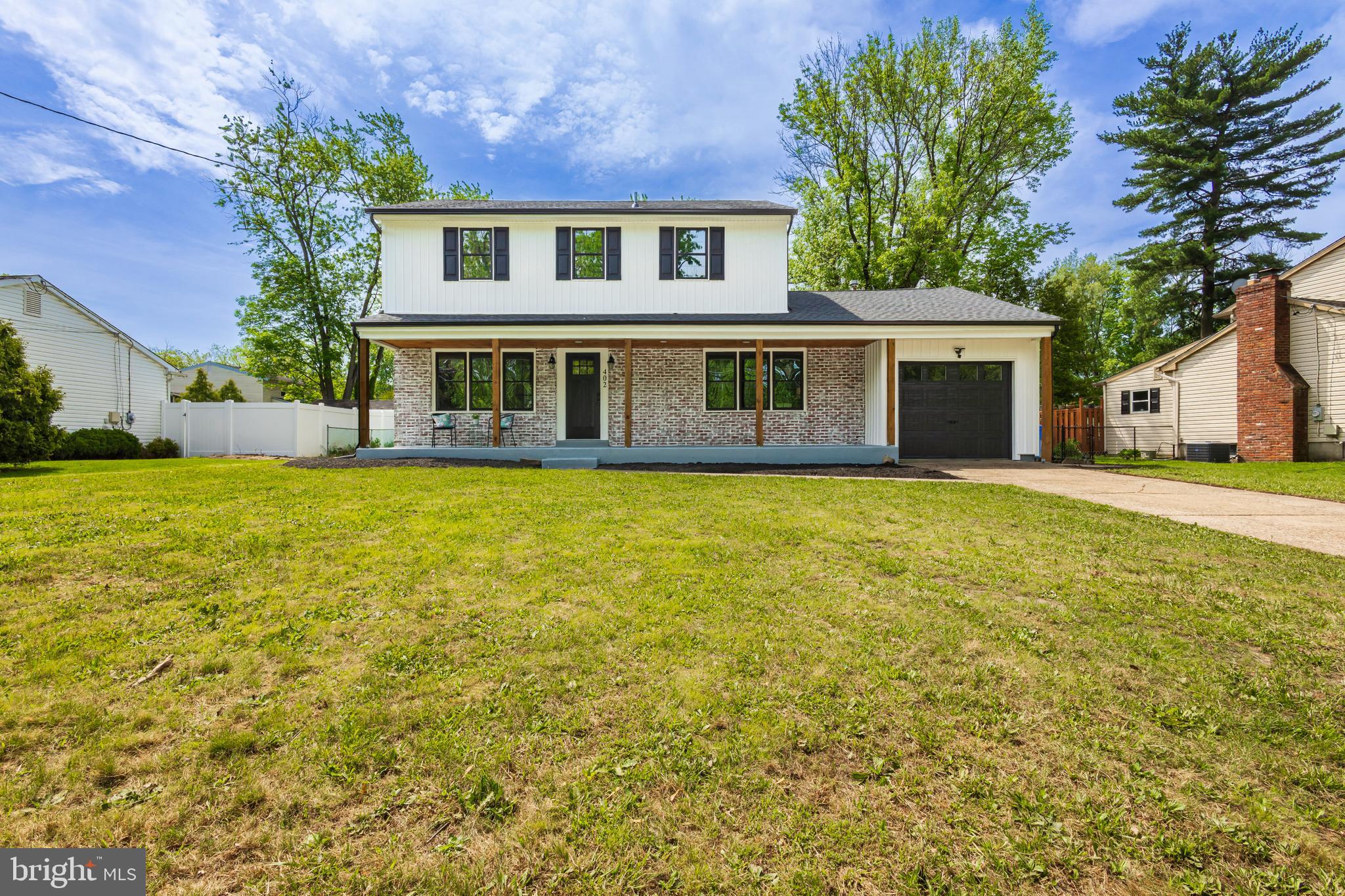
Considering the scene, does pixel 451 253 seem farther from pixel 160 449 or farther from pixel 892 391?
pixel 160 449

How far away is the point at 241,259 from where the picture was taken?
2323 centimetres

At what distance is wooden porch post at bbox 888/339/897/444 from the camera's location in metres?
12.6

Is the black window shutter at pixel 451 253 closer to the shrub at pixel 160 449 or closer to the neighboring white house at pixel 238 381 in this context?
the shrub at pixel 160 449

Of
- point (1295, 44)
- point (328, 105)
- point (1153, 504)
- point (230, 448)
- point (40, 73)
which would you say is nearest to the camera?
point (1153, 504)

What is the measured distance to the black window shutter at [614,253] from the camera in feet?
46.5

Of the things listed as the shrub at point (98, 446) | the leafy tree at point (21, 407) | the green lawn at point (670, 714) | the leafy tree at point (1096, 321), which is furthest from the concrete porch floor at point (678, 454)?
the shrub at point (98, 446)

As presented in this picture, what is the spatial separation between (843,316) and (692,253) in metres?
4.30

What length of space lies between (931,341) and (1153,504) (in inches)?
308

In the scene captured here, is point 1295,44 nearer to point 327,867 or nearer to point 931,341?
point 931,341

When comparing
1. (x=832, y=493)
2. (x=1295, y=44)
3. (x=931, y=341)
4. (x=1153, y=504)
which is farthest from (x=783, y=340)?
(x=1295, y=44)

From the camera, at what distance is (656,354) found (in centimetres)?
1431

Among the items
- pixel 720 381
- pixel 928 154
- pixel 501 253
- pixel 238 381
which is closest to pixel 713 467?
pixel 720 381

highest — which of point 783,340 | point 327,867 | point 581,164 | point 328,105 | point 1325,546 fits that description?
point 328,105

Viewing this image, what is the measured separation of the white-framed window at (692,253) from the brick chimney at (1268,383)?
15582 mm
